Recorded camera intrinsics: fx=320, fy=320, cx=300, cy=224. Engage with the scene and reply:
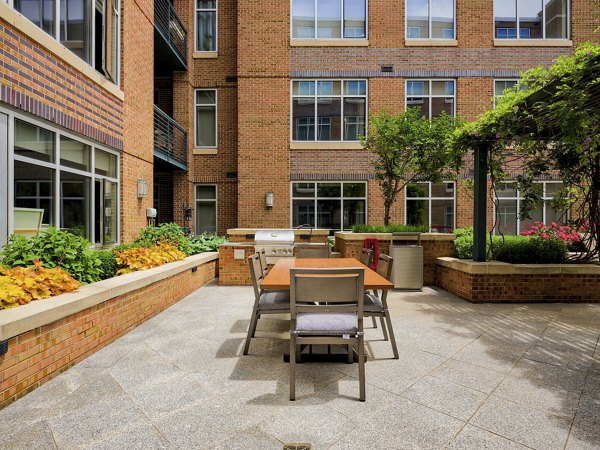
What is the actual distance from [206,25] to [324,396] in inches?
523

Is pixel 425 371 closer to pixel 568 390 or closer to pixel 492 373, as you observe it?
pixel 492 373

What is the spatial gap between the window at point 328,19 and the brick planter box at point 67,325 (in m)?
10.2

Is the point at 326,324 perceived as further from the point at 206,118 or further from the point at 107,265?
the point at 206,118

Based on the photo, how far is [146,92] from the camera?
8.17 metres

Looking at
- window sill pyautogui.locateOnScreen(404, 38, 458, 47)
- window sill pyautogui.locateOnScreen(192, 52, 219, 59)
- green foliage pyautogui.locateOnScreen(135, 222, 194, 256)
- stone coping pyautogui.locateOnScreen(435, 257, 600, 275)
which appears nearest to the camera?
stone coping pyautogui.locateOnScreen(435, 257, 600, 275)

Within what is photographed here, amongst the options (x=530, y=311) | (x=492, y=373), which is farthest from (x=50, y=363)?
(x=530, y=311)

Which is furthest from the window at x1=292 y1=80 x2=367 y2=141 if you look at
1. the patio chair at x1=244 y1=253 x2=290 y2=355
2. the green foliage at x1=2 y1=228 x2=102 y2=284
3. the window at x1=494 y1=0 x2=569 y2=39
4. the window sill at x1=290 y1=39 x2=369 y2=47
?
the patio chair at x1=244 y1=253 x2=290 y2=355

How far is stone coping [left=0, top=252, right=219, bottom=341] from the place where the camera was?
2.52 m

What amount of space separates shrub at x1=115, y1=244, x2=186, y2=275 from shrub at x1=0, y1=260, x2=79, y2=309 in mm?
1433

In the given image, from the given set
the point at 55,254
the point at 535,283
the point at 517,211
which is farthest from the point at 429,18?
the point at 55,254

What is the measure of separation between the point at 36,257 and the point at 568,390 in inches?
212

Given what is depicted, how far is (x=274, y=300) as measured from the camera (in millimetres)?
3650

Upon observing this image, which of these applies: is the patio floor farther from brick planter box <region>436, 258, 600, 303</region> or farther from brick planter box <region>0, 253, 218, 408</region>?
brick planter box <region>436, 258, 600, 303</region>

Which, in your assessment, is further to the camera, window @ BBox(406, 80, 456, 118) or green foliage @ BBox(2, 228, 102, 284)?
window @ BBox(406, 80, 456, 118)
